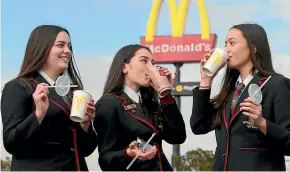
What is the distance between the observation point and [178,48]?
32812mm

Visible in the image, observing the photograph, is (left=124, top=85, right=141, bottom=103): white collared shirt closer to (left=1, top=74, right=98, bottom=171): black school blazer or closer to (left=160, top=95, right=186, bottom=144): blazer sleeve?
(left=160, top=95, right=186, bottom=144): blazer sleeve

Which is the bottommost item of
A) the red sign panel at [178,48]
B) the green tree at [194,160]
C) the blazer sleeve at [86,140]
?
the green tree at [194,160]

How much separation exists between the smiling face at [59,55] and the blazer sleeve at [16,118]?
0.22 m

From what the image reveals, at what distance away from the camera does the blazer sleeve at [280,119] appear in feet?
10.8

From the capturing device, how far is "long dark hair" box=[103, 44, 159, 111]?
3809 millimetres

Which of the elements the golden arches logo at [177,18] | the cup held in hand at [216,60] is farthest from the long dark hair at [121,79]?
the golden arches logo at [177,18]

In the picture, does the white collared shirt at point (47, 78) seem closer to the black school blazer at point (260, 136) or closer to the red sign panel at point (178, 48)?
the black school blazer at point (260, 136)

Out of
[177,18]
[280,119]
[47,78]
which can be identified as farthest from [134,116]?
[177,18]

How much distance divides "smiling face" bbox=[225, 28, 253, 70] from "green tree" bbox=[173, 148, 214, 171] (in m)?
25.6

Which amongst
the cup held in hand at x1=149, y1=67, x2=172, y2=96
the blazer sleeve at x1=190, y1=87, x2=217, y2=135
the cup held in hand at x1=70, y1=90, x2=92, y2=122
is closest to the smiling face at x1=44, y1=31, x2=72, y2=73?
the cup held in hand at x1=70, y1=90, x2=92, y2=122

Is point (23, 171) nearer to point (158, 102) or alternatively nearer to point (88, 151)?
point (88, 151)

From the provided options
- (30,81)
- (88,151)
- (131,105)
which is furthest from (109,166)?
(30,81)

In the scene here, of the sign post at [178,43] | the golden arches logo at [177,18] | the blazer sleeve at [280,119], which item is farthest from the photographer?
the sign post at [178,43]

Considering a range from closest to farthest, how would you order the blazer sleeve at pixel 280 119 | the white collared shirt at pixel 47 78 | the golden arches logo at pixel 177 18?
1. the blazer sleeve at pixel 280 119
2. the white collared shirt at pixel 47 78
3. the golden arches logo at pixel 177 18
